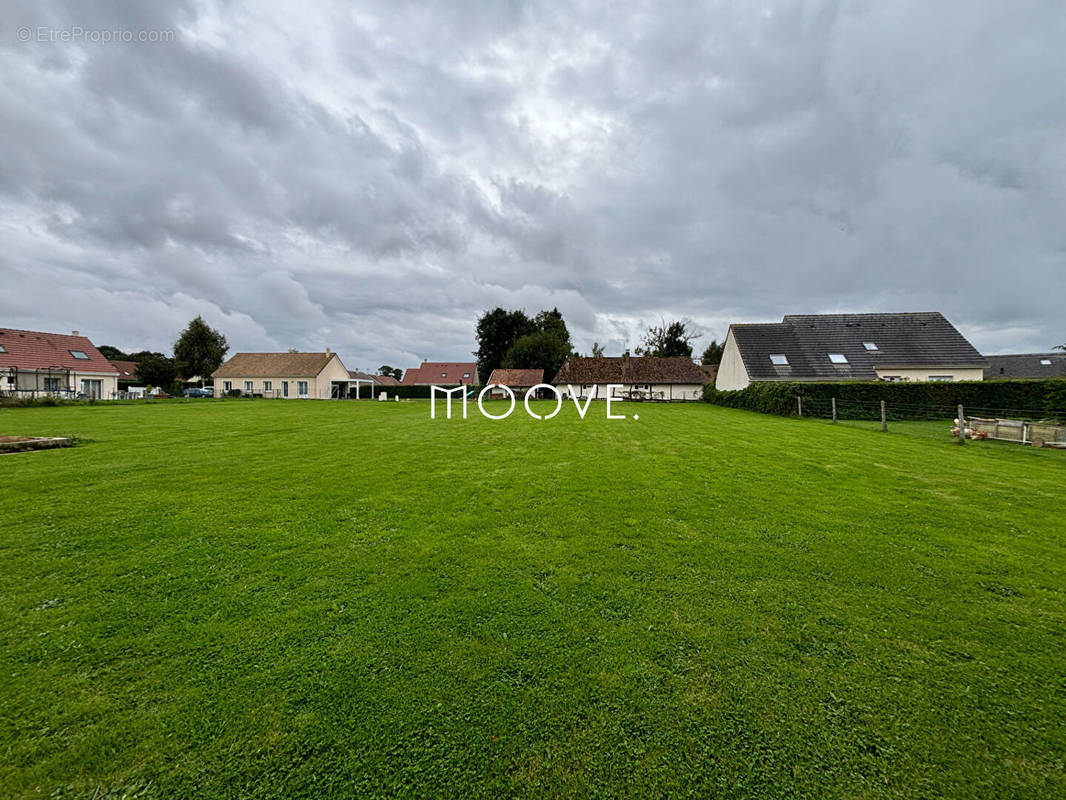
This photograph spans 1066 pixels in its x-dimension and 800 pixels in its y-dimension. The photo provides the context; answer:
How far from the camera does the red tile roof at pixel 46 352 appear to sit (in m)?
30.3

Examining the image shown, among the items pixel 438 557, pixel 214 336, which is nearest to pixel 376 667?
pixel 438 557

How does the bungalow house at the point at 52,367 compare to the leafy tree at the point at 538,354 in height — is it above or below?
below

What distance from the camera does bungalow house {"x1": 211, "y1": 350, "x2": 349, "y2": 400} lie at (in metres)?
45.8

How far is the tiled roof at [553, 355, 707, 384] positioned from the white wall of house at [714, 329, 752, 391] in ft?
30.7

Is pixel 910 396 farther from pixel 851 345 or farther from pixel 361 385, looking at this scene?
pixel 361 385

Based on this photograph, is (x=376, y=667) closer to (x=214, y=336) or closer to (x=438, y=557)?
(x=438, y=557)

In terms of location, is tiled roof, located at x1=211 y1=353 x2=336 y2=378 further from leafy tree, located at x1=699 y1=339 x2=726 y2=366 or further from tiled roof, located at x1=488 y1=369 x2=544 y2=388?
leafy tree, located at x1=699 y1=339 x2=726 y2=366

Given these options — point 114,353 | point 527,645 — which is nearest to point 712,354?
point 527,645

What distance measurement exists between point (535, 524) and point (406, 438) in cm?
778

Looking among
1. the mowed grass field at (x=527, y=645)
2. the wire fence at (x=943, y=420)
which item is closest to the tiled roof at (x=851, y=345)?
the wire fence at (x=943, y=420)

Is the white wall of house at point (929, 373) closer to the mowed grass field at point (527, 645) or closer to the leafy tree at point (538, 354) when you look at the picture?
the mowed grass field at point (527, 645)

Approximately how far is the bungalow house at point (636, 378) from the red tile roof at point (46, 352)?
40763mm

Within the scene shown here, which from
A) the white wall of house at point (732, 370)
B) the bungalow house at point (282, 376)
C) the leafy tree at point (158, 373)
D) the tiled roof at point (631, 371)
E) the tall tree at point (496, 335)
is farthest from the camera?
the tall tree at point (496, 335)

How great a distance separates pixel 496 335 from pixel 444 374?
1039 centimetres
